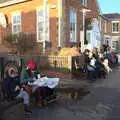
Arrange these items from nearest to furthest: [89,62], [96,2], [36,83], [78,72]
→ 1. [36,83]
2. [78,72]
3. [89,62]
4. [96,2]

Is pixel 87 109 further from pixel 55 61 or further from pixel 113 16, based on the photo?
pixel 113 16

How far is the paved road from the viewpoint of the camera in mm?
10539

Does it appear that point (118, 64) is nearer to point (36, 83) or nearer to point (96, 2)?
point (96, 2)

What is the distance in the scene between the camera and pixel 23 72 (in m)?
12.2

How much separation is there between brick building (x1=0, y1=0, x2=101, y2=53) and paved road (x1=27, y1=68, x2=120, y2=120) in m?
11.9

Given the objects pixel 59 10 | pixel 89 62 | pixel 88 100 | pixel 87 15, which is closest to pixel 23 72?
pixel 88 100

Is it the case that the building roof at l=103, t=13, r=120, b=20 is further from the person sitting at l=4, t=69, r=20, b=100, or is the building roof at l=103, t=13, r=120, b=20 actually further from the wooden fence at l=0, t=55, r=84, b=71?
the person sitting at l=4, t=69, r=20, b=100

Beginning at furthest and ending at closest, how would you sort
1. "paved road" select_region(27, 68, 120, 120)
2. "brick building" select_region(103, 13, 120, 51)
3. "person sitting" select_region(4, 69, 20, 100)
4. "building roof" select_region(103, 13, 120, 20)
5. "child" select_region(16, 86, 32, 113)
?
"building roof" select_region(103, 13, 120, 20) → "brick building" select_region(103, 13, 120, 51) → "child" select_region(16, 86, 32, 113) → "person sitting" select_region(4, 69, 20, 100) → "paved road" select_region(27, 68, 120, 120)

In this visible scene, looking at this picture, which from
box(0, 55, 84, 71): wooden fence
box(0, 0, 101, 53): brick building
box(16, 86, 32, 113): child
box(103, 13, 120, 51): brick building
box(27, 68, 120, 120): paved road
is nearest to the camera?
box(27, 68, 120, 120): paved road

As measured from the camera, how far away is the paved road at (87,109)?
34.6 ft

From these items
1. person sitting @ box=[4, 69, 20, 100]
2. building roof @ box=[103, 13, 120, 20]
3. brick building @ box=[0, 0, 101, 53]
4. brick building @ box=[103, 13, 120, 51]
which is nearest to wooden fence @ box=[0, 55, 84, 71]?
brick building @ box=[0, 0, 101, 53]

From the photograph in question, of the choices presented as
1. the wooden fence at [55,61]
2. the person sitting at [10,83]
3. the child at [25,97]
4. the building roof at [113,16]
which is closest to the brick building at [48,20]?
the wooden fence at [55,61]

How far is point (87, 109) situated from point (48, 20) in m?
17.0

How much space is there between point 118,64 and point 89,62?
7.36 metres
